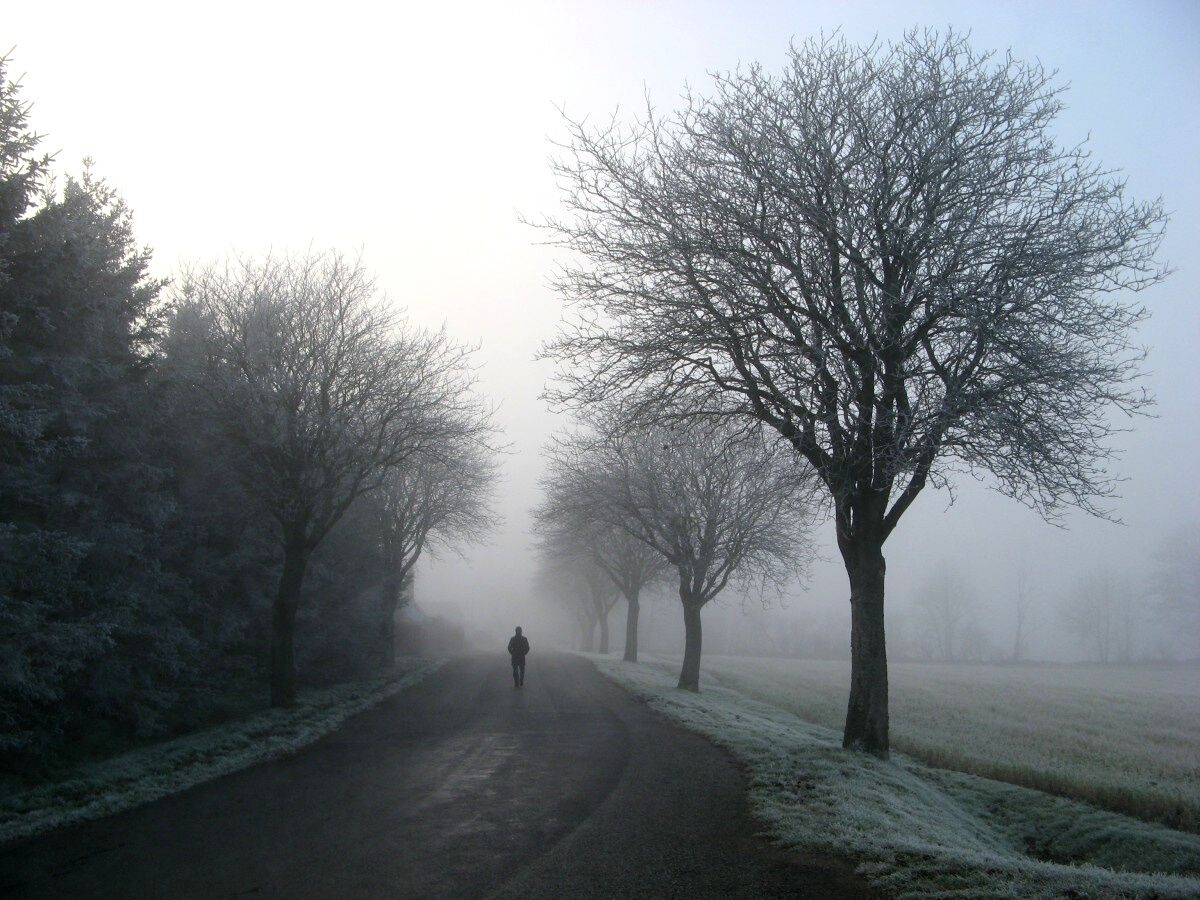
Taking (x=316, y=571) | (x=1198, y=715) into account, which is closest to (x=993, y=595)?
(x=1198, y=715)

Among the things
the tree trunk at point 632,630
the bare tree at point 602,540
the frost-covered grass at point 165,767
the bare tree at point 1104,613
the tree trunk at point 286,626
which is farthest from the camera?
the bare tree at point 1104,613

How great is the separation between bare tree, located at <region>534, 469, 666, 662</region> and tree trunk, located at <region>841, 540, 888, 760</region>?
15.7m

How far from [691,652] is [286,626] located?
45.2ft

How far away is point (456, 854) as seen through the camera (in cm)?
703

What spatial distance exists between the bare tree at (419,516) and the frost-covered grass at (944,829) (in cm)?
1779

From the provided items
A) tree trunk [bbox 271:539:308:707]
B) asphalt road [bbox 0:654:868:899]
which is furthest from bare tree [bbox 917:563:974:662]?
asphalt road [bbox 0:654:868:899]

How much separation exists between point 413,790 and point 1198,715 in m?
33.2

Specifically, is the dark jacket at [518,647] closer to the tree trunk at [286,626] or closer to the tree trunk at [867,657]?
the tree trunk at [286,626]

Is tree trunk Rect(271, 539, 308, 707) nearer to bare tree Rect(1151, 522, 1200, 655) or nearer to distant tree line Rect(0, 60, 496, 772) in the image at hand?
distant tree line Rect(0, 60, 496, 772)

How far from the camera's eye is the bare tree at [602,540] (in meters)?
29.3

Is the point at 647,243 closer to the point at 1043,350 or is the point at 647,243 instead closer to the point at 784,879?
the point at 1043,350

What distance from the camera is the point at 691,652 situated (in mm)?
26844

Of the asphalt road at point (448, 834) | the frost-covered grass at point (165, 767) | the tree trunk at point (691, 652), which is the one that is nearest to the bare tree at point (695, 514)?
the tree trunk at point (691, 652)

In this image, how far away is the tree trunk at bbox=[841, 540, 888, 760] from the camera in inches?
504
